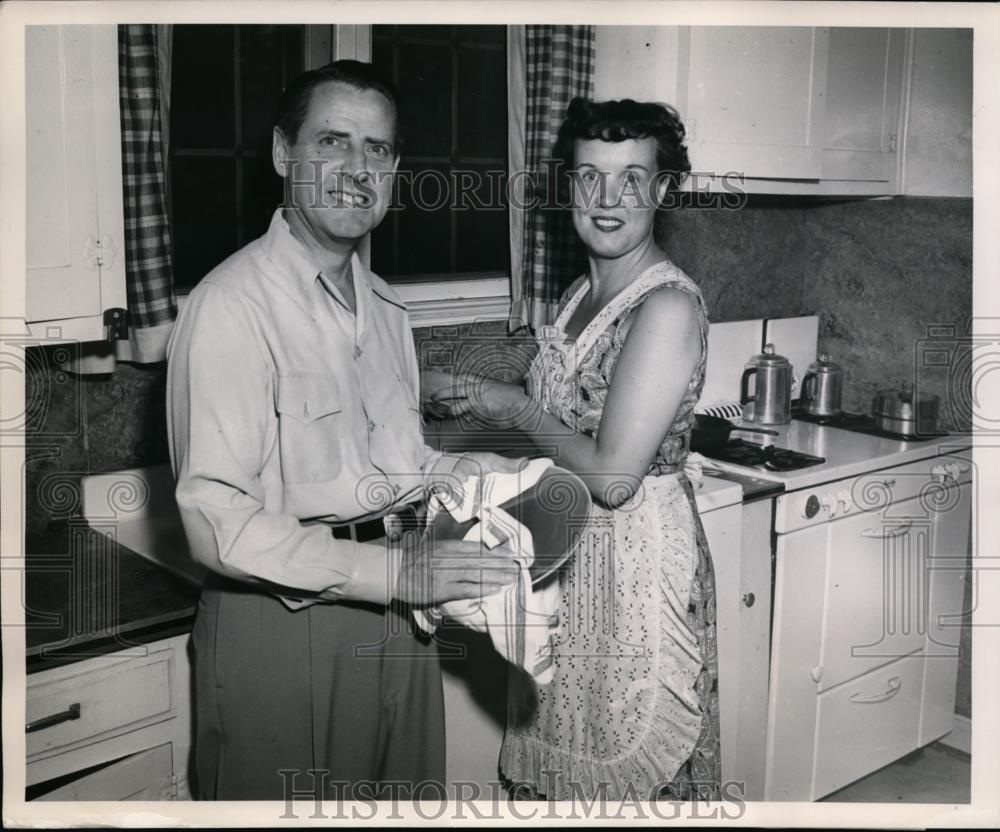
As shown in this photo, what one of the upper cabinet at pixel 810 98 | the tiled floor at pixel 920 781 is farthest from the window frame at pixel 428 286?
the tiled floor at pixel 920 781

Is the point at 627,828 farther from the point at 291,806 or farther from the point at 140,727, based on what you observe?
the point at 140,727

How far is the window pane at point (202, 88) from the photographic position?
1965 millimetres

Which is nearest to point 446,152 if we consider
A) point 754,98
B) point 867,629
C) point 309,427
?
point 754,98

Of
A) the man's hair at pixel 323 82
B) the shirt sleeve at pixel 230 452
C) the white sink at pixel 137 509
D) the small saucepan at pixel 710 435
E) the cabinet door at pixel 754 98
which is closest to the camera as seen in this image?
the shirt sleeve at pixel 230 452

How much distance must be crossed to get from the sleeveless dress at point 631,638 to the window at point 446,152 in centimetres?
73

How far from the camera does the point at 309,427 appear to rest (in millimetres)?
1397

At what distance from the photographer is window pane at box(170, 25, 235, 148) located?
1965 millimetres

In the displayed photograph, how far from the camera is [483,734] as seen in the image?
1.94 metres

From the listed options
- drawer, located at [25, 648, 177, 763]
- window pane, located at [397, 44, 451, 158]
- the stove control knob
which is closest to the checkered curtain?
window pane, located at [397, 44, 451, 158]

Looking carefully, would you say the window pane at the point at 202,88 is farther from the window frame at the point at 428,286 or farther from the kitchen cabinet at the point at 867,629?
the kitchen cabinet at the point at 867,629

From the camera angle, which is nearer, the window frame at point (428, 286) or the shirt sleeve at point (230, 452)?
the shirt sleeve at point (230, 452)

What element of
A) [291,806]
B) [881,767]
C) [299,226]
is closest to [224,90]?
[299,226]

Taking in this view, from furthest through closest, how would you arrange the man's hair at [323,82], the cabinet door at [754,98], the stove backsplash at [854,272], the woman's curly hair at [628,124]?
the stove backsplash at [854,272] < the cabinet door at [754,98] < the woman's curly hair at [628,124] < the man's hair at [323,82]

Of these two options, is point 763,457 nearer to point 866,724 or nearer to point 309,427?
point 866,724
